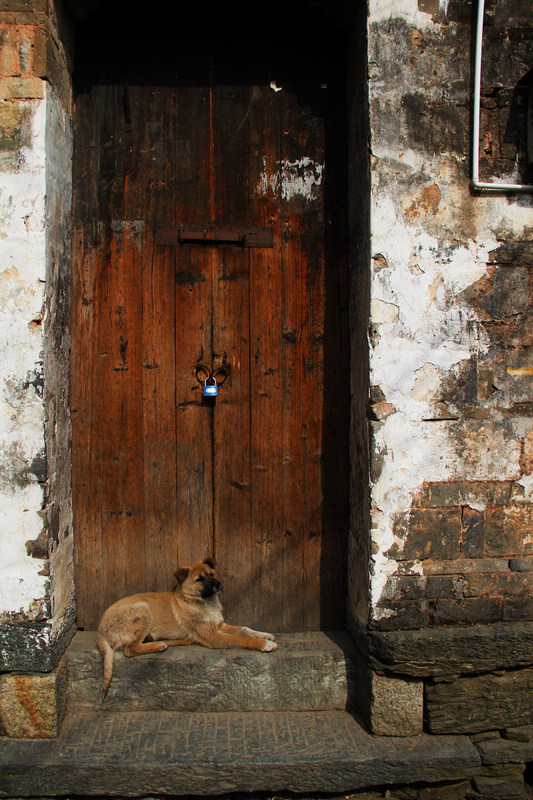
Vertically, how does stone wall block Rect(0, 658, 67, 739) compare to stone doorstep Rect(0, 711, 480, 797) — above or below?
above

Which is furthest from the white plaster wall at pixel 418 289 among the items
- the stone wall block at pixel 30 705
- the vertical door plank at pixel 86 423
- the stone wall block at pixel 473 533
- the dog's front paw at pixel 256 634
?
the stone wall block at pixel 30 705

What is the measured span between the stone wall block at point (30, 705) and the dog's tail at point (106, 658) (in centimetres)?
23

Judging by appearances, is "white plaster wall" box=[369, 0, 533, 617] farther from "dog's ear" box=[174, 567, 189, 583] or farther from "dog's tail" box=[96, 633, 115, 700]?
"dog's tail" box=[96, 633, 115, 700]

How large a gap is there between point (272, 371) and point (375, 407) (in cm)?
70

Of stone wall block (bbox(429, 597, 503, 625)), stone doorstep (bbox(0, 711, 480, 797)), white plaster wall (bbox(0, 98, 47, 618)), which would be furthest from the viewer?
stone wall block (bbox(429, 597, 503, 625))

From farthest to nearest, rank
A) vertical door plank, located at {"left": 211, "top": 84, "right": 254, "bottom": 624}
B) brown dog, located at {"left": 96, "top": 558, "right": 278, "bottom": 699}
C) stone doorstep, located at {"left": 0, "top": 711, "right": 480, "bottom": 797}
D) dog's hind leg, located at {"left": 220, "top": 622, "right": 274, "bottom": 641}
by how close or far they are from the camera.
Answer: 1. vertical door plank, located at {"left": 211, "top": 84, "right": 254, "bottom": 624}
2. dog's hind leg, located at {"left": 220, "top": 622, "right": 274, "bottom": 641}
3. brown dog, located at {"left": 96, "top": 558, "right": 278, "bottom": 699}
4. stone doorstep, located at {"left": 0, "top": 711, "right": 480, "bottom": 797}

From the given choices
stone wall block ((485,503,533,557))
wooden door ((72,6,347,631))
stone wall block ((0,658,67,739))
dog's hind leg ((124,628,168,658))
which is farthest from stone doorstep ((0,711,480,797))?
stone wall block ((485,503,533,557))

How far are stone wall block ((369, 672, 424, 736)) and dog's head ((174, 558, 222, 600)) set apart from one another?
951mm

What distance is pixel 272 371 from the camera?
10.2 ft

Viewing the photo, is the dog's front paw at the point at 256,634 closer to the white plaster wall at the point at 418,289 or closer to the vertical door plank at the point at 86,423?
the white plaster wall at the point at 418,289

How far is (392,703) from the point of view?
2688mm

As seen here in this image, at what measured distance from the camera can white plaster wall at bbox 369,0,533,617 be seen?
269cm

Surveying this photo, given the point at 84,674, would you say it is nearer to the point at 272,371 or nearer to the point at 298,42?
the point at 272,371

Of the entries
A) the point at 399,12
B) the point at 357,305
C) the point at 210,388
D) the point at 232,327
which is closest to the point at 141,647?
the point at 210,388
